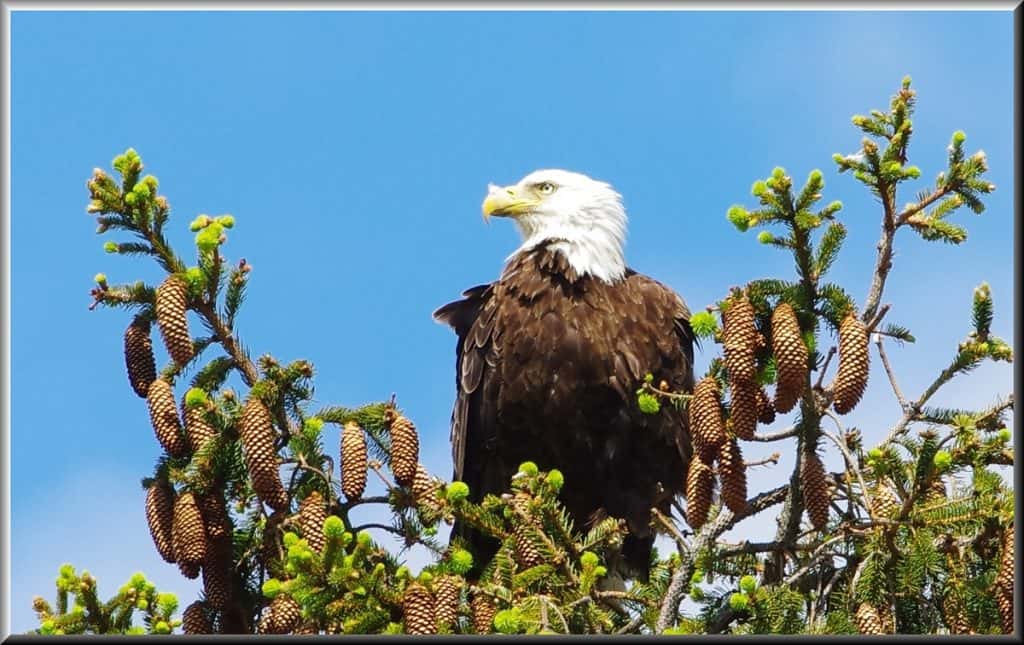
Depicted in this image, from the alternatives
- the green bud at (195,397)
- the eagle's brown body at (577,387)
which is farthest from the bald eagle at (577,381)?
the green bud at (195,397)

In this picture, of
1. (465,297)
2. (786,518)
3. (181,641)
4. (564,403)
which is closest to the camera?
(181,641)

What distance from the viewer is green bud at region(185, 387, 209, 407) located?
5.19 metres

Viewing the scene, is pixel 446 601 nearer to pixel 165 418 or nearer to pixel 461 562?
pixel 461 562

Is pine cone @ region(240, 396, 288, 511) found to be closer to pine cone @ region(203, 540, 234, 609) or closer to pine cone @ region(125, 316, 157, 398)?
pine cone @ region(203, 540, 234, 609)

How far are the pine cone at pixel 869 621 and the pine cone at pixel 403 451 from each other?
168 centimetres

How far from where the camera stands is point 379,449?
532 cm

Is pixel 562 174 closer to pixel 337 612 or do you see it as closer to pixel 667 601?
pixel 667 601

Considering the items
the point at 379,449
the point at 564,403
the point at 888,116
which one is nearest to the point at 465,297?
the point at 564,403

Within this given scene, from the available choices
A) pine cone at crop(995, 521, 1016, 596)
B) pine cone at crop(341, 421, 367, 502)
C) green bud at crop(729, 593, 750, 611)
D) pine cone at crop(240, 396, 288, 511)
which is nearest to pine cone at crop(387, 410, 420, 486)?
pine cone at crop(341, 421, 367, 502)

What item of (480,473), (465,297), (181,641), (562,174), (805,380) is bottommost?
(181,641)

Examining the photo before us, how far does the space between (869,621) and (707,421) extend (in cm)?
81

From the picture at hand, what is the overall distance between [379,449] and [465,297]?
2218 millimetres

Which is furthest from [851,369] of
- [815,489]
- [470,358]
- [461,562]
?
[470,358]

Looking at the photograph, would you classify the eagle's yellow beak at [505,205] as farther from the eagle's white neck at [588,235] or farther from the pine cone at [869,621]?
the pine cone at [869,621]
